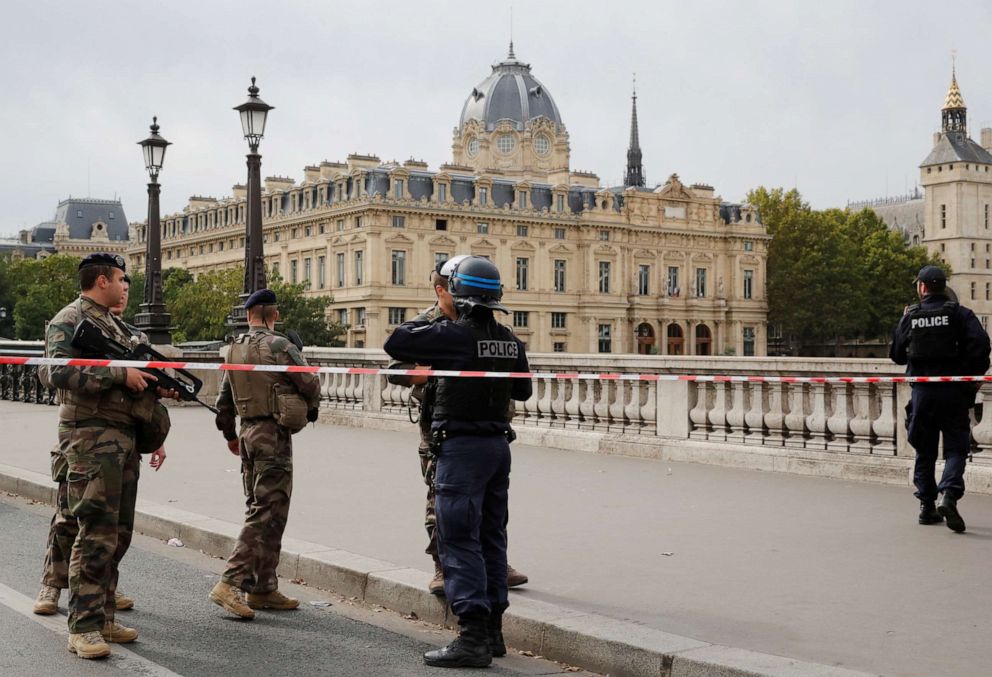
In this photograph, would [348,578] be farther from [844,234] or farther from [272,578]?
[844,234]

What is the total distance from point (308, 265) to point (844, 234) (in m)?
44.2

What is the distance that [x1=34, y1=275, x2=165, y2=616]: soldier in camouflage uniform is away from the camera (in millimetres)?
6469

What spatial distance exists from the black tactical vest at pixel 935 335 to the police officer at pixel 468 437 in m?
4.23

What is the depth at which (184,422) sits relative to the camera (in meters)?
20.8

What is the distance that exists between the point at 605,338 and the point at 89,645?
3689 inches

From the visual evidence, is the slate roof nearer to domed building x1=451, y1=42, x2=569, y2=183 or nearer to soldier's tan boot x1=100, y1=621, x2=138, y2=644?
domed building x1=451, y1=42, x2=569, y2=183

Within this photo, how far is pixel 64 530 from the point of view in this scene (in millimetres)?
6707

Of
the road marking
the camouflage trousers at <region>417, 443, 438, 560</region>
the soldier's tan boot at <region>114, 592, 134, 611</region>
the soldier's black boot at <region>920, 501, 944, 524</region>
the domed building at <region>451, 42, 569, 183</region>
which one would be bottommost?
the road marking

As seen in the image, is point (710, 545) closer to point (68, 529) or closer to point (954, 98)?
point (68, 529)

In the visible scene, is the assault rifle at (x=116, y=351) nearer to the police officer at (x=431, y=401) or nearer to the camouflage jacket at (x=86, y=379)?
the camouflage jacket at (x=86, y=379)

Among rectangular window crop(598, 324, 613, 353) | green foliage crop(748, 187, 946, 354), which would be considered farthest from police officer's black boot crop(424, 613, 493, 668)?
green foliage crop(748, 187, 946, 354)

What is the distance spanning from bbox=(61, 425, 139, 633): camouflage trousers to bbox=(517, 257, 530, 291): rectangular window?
8889 centimetres

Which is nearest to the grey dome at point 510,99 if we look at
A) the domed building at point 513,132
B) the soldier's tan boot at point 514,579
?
the domed building at point 513,132

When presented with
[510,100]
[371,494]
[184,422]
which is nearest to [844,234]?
[510,100]
